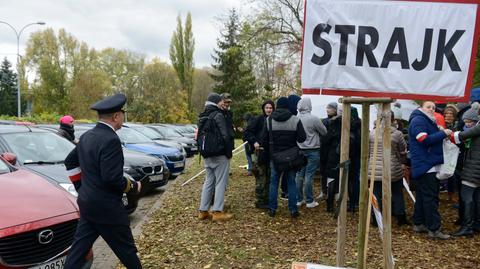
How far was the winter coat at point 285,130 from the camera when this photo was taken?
6.58m

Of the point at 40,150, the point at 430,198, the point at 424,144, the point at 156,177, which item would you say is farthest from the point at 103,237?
the point at 156,177

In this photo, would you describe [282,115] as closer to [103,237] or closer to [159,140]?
[103,237]

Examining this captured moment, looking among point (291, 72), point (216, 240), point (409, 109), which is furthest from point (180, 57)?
point (216, 240)

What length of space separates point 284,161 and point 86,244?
3607 mm

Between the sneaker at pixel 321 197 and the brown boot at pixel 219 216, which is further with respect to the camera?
the sneaker at pixel 321 197

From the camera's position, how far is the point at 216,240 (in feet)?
19.2

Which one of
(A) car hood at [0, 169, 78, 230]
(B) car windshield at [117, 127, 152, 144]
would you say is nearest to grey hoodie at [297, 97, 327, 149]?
(A) car hood at [0, 169, 78, 230]

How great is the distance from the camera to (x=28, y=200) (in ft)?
13.2

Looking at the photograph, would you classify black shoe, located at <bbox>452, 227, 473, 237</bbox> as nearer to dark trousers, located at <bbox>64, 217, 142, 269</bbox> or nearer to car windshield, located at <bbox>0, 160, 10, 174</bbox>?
dark trousers, located at <bbox>64, 217, 142, 269</bbox>

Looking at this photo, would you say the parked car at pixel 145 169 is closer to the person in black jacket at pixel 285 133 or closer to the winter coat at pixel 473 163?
the person in black jacket at pixel 285 133

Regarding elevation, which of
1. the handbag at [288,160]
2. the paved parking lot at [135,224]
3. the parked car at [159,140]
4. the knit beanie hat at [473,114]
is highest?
the knit beanie hat at [473,114]

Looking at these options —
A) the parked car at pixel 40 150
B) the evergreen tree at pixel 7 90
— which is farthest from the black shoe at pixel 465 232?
the evergreen tree at pixel 7 90

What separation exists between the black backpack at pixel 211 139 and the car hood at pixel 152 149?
524cm

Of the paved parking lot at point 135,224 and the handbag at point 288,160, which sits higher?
the handbag at point 288,160
